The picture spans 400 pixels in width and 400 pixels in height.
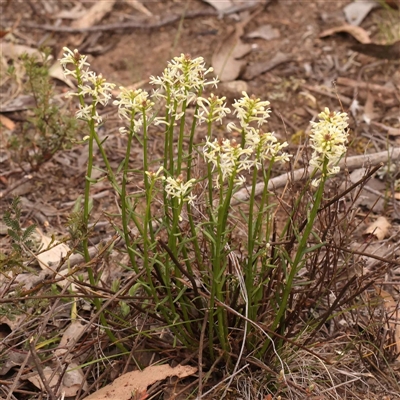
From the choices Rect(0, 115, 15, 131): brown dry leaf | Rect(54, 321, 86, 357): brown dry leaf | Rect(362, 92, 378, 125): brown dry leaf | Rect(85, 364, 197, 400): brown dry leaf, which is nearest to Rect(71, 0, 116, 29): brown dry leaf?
Rect(0, 115, 15, 131): brown dry leaf

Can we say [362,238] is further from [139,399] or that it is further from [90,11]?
[90,11]

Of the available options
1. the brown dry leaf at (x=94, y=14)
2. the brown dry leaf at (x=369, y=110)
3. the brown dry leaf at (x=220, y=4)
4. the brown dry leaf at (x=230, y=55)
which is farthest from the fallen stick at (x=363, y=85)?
the brown dry leaf at (x=94, y=14)

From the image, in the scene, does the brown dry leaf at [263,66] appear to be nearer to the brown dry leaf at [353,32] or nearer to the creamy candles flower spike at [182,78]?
the brown dry leaf at [353,32]

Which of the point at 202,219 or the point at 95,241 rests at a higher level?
the point at 202,219

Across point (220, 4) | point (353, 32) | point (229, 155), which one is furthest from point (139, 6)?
point (229, 155)

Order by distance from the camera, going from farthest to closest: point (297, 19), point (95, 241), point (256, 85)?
point (297, 19), point (256, 85), point (95, 241)

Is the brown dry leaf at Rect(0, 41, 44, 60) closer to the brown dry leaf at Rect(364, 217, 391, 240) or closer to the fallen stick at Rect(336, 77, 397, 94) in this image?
the fallen stick at Rect(336, 77, 397, 94)

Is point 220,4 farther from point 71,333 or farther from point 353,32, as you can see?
point 71,333

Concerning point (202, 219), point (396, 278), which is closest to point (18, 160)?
point (202, 219)
